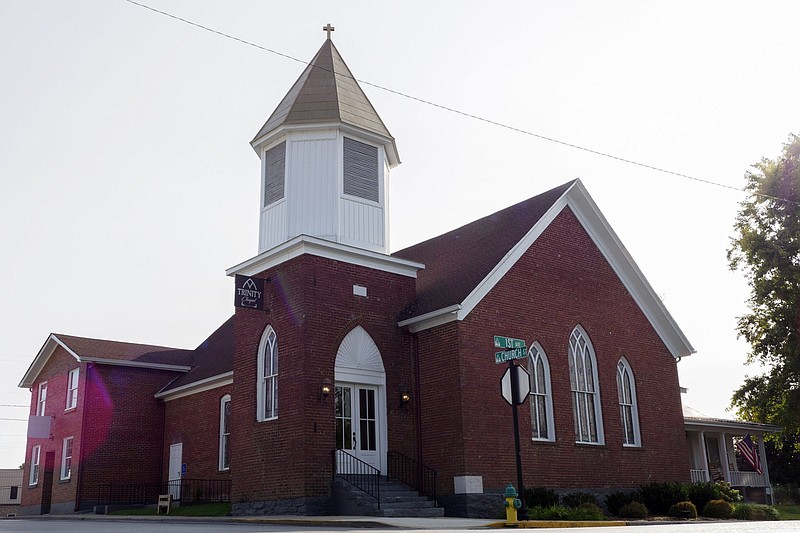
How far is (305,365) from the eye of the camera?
60.3 ft

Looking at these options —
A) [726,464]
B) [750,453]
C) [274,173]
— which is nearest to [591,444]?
[274,173]

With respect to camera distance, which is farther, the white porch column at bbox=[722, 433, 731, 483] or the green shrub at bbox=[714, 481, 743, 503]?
the white porch column at bbox=[722, 433, 731, 483]

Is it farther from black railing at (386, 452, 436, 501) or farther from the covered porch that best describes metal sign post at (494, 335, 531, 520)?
the covered porch

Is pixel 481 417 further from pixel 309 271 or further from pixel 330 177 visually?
pixel 330 177

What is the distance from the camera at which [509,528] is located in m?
13.8

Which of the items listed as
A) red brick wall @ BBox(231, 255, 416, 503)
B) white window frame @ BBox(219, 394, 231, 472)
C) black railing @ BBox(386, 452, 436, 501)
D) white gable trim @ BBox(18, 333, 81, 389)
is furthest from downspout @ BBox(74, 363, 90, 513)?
black railing @ BBox(386, 452, 436, 501)

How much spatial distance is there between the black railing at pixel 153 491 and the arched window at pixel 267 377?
6622 millimetres

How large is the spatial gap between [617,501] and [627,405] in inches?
141

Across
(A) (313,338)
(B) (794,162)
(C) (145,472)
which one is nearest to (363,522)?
(A) (313,338)

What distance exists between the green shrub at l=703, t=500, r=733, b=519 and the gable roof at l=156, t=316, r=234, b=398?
556 inches

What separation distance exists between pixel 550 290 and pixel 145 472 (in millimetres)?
16239

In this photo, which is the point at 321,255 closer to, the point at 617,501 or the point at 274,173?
the point at 274,173

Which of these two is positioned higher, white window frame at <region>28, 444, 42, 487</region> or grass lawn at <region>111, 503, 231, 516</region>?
white window frame at <region>28, 444, 42, 487</region>

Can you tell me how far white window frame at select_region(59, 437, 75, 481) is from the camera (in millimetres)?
28953
